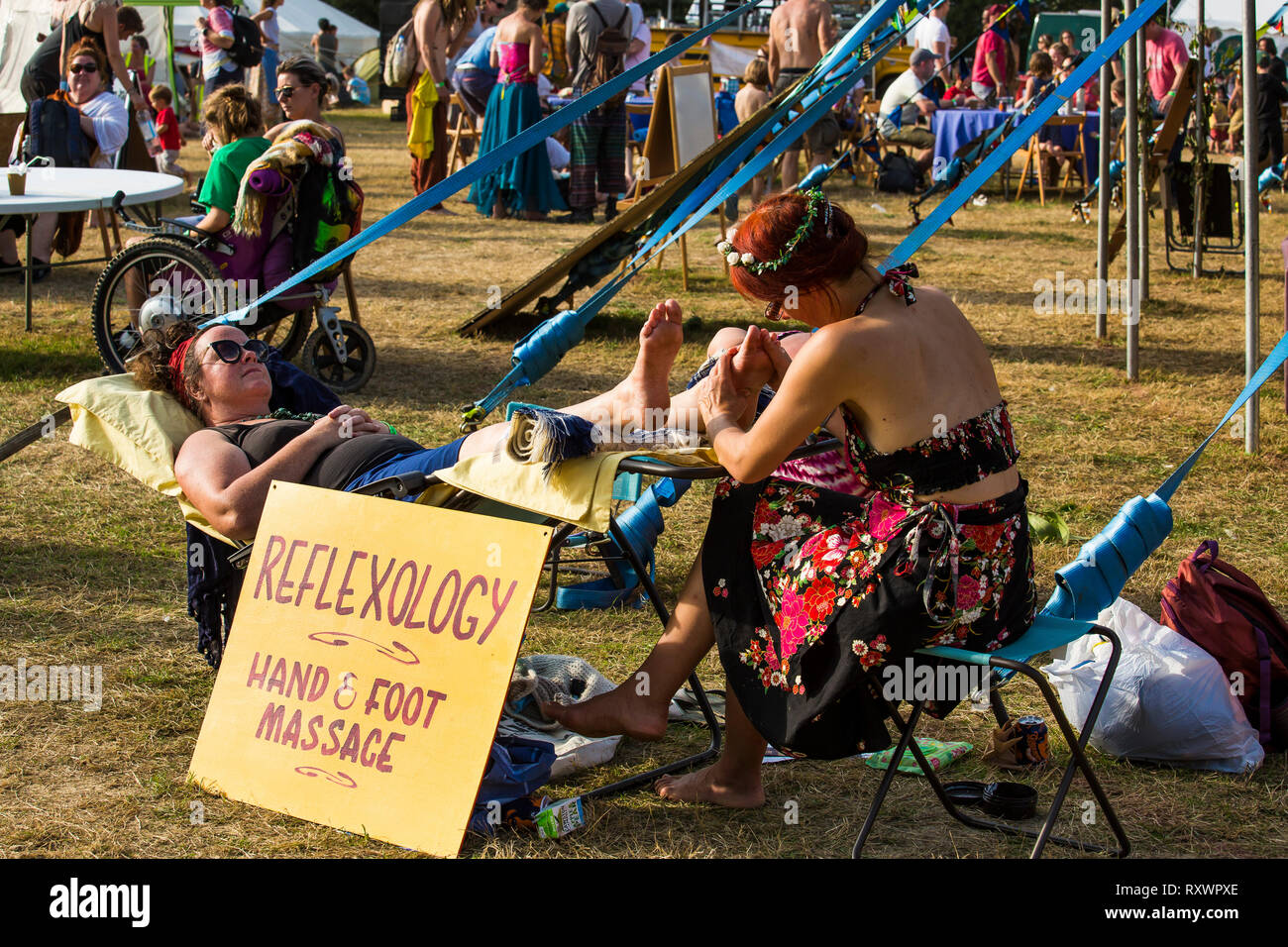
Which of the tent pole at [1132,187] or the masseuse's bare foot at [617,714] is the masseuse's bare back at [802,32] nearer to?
the tent pole at [1132,187]

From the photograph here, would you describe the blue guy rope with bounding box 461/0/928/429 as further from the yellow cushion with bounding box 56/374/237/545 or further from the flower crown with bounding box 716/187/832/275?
the flower crown with bounding box 716/187/832/275

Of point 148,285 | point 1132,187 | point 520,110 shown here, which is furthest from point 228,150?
point 520,110

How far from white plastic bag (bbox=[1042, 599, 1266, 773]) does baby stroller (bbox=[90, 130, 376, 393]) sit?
135 inches

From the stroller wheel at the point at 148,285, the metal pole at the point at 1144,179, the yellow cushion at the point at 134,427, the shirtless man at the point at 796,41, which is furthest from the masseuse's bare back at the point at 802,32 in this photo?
the yellow cushion at the point at 134,427

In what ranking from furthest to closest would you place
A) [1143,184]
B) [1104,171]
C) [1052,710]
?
[1143,184] → [1104,171] → [1052,710]

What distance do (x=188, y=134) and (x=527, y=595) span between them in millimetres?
16082

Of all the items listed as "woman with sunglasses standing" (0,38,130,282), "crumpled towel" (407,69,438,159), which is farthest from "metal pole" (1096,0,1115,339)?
"woman with sunglasses standing" (0,38,130,282)

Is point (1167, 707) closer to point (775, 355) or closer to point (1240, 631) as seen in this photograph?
point (1240, 631)

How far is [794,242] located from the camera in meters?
2.21

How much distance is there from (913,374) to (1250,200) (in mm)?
2921

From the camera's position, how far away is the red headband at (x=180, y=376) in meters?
3.07

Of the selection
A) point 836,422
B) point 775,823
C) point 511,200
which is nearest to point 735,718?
point 775,823

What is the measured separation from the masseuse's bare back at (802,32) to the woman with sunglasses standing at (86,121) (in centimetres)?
470

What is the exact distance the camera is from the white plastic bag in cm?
267
